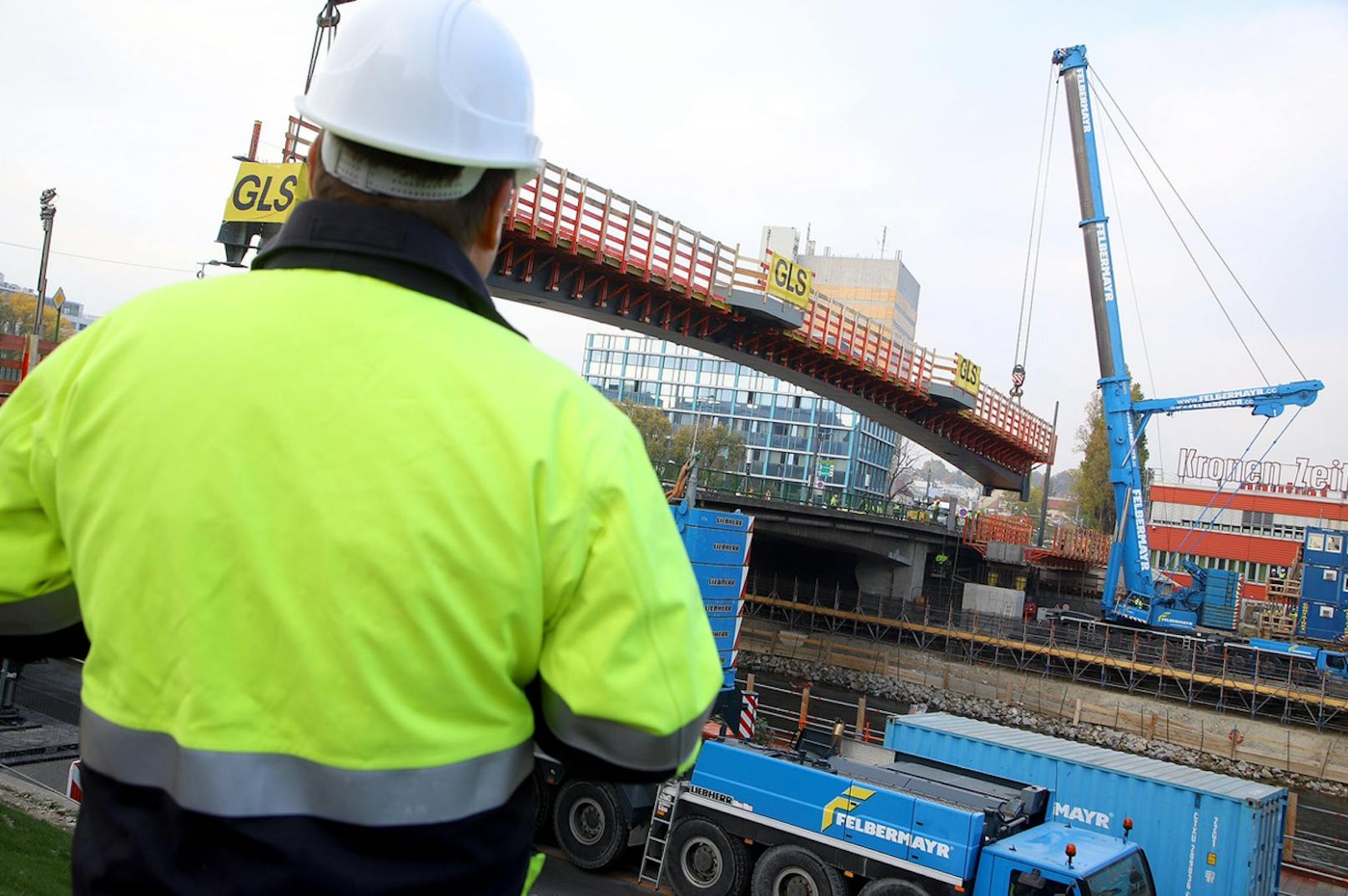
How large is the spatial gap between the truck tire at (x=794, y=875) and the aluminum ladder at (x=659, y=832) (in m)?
1.37

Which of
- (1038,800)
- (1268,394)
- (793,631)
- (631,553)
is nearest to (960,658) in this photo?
(793,631)

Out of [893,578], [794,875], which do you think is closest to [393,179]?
[794,875]

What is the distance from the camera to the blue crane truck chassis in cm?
1096

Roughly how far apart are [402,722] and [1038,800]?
12.8 meters

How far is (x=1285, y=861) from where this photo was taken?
18000mm

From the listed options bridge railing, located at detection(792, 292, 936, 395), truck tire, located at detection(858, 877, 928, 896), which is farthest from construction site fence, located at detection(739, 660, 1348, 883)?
bridge railing, located at detection(792, 292, 936, 395)

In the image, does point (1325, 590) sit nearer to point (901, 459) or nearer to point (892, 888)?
point (892, 888)

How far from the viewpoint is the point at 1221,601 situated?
146 feet

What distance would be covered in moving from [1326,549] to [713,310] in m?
28.2

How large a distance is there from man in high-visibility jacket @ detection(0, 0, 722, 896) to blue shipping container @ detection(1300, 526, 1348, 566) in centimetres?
4646

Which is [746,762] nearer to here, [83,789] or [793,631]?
[83,789]

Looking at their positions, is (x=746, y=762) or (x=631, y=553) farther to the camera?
(x=746, y=762)

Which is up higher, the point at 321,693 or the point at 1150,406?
the point at 1150,406

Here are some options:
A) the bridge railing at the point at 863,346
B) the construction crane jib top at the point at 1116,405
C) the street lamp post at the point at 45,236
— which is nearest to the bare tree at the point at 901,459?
the construction crane jib top at the point at 1116,405
